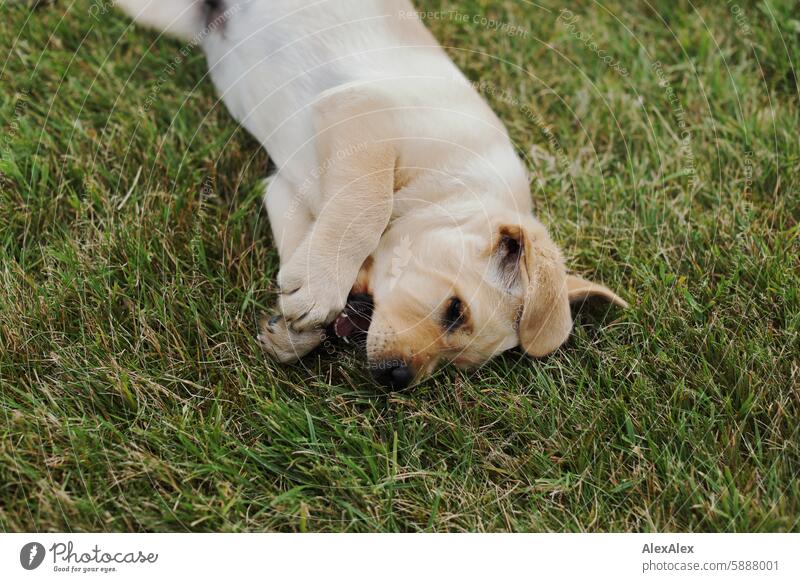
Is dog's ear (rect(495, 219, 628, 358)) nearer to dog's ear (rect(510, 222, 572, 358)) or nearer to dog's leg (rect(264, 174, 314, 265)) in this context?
dog's ear (rect(510, 222, 572, 358))

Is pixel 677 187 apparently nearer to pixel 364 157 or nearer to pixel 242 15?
pixel 364 157

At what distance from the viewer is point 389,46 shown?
3.79 m

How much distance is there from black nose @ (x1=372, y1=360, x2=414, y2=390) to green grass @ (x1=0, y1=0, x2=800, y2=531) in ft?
0.46

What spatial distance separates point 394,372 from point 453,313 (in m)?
0.35

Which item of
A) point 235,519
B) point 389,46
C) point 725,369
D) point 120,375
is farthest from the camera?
point 389,46

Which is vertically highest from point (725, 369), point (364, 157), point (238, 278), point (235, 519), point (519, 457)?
point (364, 157)

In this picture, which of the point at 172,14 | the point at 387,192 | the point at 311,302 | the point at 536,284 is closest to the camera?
the point at 536,284

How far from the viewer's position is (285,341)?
11.1ft

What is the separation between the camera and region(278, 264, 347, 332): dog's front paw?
3.29m

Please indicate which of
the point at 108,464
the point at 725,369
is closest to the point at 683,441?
the point at 725,369

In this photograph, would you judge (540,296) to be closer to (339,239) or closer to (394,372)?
(394,372)

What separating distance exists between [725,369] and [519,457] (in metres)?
1.04

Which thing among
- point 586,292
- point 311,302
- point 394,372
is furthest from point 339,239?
point 586,292

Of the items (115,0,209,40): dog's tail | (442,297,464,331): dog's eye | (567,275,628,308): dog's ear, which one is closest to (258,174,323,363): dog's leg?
(442,297,464,331): dog's eye
